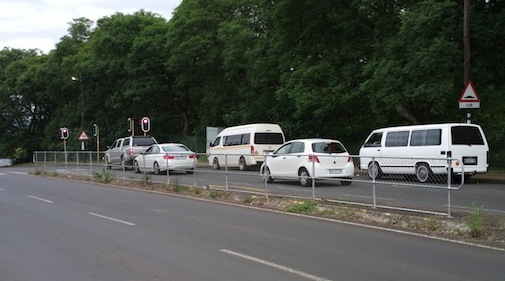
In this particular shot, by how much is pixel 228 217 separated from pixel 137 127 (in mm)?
41507

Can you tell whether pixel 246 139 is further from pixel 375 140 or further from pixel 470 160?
pixel 470 160

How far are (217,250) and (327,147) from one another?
377 inches

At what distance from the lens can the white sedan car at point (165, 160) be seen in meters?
16.9

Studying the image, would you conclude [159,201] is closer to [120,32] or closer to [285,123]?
[285,123]

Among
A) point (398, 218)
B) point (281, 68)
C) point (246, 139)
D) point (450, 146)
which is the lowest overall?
point (398, 218)

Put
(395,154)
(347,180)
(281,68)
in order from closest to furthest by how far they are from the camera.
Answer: (347,180)
(395,154)
(281,68)

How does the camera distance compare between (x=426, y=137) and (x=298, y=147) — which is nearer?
(x=298, y=147)

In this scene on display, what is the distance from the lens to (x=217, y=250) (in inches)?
298

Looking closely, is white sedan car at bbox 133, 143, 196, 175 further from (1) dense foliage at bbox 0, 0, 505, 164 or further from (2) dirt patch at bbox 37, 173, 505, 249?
(1) dense foliage at bbox 0, 0, 505, 164

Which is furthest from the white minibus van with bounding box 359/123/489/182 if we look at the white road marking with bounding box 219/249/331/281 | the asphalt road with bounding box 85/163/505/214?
the white road marking with bounding box 219/249/331/281

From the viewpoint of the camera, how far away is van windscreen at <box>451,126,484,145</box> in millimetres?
16703

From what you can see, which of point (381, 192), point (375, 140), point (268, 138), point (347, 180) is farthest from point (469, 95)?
point (268, 138)

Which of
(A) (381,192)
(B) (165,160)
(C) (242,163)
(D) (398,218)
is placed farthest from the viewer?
(C) (242,163)

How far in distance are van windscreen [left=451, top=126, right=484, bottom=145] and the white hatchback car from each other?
3.93 meters
